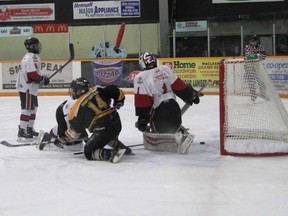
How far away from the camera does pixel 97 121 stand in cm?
464

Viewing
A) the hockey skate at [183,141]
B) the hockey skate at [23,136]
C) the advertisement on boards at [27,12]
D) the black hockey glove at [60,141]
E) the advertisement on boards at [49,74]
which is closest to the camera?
the hockey skate at [183,141]

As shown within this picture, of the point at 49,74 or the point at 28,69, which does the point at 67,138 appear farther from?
the point at 49,74

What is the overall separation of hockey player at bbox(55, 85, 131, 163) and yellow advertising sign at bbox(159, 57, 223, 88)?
7282 mm

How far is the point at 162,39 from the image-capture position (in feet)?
55.1

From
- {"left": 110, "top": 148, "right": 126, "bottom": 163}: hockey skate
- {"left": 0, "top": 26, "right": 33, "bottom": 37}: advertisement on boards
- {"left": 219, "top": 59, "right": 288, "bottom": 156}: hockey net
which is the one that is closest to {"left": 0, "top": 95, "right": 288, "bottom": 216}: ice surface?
{"left": 110, "top": 148, "right": 126, "bottom": 163}: hockey skate

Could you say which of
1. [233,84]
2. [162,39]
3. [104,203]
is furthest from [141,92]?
[162,39]

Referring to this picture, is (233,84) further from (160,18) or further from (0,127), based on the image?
(160,18)

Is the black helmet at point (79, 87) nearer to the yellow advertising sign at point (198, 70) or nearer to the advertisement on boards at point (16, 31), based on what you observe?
the yellow advertising sign at point (198, 70)

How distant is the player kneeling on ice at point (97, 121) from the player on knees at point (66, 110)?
8cm

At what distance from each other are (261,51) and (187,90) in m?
4.71

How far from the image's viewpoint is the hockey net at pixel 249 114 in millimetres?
4836

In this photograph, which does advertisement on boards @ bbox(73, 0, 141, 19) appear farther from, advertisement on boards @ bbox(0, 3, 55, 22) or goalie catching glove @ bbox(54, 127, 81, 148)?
goalie catching glove @ bbox(54, 127, 81, 148)

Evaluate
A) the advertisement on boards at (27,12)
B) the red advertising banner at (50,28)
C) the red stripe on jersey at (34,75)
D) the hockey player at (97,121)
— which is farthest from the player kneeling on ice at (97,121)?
the advertisement on boards at (27,12)

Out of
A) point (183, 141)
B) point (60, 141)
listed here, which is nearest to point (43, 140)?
point (60, 141)
